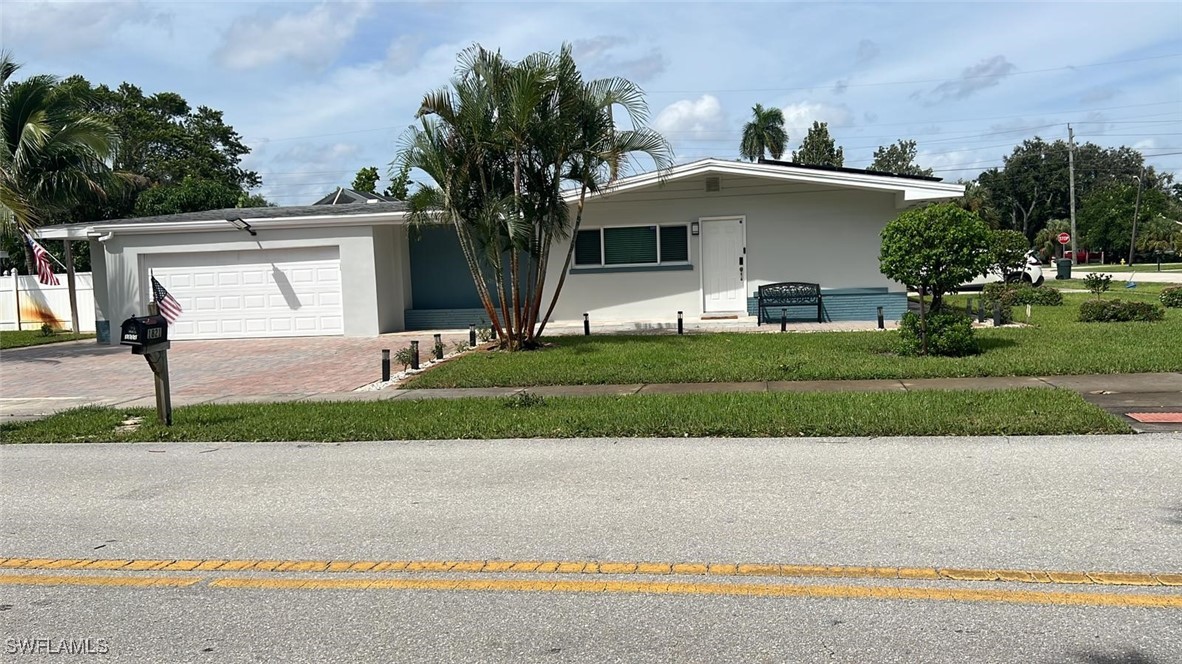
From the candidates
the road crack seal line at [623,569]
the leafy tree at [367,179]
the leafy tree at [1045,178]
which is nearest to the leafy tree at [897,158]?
the leafy tree at [1045,178]

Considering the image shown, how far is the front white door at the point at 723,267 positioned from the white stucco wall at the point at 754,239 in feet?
0.55

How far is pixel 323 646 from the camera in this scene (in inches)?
158

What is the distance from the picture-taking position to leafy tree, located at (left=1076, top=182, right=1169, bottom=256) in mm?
67688

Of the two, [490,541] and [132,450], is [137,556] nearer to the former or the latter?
[490,541]

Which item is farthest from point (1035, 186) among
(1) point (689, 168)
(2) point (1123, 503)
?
(2) point (1123, 503)

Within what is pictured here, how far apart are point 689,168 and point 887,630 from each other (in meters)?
15.9

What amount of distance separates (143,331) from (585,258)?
12.5 m

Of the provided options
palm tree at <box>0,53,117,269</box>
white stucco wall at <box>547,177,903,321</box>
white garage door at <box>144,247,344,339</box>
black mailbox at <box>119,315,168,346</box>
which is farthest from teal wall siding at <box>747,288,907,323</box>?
palm tree at <box>0,53,117,269</box>

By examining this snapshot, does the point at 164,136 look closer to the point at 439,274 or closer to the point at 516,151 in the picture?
the point at 439,274

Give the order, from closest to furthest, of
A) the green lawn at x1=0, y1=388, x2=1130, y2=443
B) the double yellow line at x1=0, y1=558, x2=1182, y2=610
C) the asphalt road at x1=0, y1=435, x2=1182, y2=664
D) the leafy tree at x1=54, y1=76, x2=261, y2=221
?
the asphalt road at x1=0, y1=435, x2=1182, y2=664, the double yellow line at x1=0, y1=558, x2=1182, y2=610, the green lawn at x1=0, y1=388, x2=1130, y2=443, the leafy tree at x1=54, y1=76, x2=261, y2=221

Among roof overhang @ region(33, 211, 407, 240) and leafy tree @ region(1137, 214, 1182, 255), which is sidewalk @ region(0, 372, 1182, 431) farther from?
leafy tree @ region(1137, 214, 1182, 255)

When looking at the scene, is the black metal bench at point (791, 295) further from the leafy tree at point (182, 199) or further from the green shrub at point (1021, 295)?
the leafy tree at point (182, 199)

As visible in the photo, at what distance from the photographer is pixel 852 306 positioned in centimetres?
1958

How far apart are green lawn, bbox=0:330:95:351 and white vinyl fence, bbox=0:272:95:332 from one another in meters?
1.48
